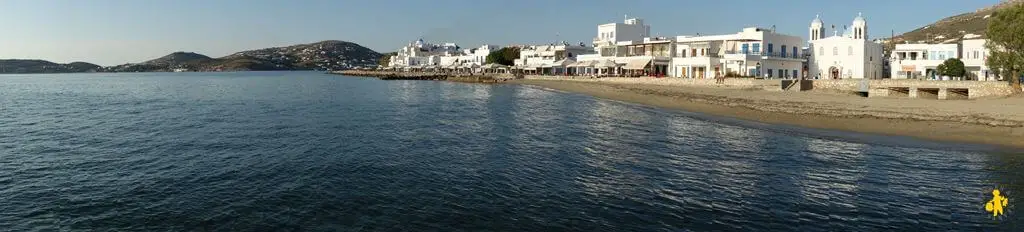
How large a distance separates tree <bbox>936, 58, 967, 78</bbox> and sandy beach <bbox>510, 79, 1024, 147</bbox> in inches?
496

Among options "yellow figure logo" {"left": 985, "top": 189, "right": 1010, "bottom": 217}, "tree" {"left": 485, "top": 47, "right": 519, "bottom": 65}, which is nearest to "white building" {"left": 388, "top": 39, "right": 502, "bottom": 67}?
"tree" {"left": 485, "top": 47, "right": 519, "bottom": 65}

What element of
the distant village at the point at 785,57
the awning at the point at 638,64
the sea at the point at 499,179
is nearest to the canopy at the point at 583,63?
the distant village at the point at 785,57

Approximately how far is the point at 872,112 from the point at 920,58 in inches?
1404

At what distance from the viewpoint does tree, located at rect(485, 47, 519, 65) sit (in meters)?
125

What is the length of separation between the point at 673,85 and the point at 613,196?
50.0 metres

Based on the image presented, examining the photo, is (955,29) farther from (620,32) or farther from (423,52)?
(423,52)

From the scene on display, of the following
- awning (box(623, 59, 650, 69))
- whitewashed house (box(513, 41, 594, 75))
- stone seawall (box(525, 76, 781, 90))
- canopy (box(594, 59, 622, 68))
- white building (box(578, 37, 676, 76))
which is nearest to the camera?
stone seawall (box(525, 76, 781, 90))

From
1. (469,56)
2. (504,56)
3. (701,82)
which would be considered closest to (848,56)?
(701,82)

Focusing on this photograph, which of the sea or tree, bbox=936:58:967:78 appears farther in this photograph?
tree, bbox=936:58:967:78

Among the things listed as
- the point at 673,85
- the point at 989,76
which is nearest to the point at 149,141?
the point at 673,85

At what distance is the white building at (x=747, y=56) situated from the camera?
6419 cm

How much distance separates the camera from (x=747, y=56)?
2516 inches

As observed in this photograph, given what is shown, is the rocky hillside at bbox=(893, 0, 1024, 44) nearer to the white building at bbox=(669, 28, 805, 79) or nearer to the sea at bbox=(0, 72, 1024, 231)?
the white building at bbox=(669, 28, 805, 79)

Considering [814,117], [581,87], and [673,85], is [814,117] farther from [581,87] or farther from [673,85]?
→ [581,87]
